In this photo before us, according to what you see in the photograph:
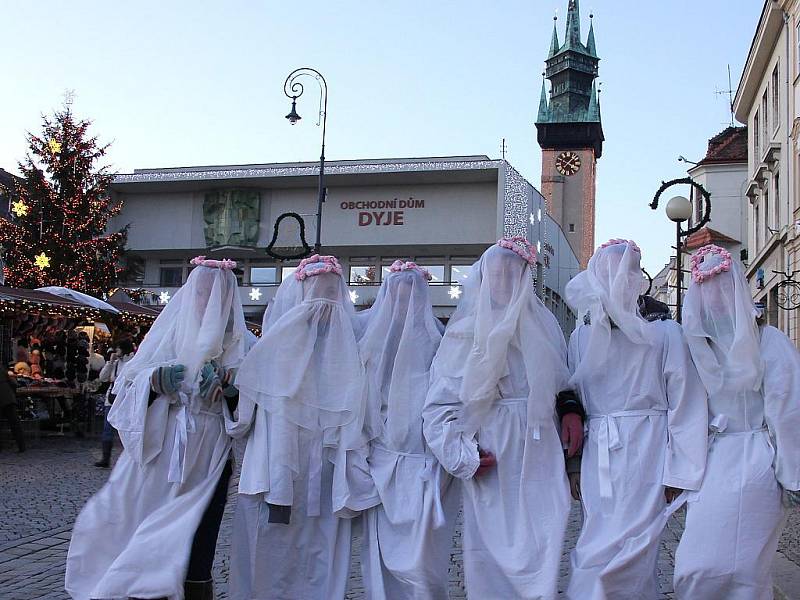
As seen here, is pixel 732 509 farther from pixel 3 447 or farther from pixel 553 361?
pixel 3 447

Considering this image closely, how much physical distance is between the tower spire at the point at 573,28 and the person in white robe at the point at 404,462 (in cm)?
9197

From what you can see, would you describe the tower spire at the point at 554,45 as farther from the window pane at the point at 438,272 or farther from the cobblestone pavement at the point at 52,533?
the cobblestone pavement at the point at 52,533

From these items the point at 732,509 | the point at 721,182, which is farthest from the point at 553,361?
the point at 721,182

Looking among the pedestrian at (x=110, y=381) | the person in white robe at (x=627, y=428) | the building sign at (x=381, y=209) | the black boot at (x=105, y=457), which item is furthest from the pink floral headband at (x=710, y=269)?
the building sign at (x=381, y=209)

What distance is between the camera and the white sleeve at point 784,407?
446cm

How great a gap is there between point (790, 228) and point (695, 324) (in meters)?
21.8

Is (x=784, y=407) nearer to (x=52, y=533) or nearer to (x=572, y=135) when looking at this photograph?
(x=52, y=533)

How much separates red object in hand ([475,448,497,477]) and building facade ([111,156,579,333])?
40.0 meters

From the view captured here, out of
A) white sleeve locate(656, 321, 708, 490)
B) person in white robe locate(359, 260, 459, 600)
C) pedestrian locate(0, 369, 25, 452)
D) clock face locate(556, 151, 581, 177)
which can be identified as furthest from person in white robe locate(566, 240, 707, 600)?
clock face locate(556, 151, 581, 177)

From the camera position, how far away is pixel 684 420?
15.6 feet

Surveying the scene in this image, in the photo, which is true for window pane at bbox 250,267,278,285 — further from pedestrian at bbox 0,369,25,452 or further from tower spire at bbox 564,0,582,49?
tower spire at bbox 564,0,582,49

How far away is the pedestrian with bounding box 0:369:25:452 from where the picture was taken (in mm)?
14242

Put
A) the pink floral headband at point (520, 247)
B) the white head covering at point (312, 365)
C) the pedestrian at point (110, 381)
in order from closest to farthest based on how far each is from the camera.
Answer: the pink floral headband at point (520, 247) → the white head covering at point (312, 365) → the pedestrian at point (110, 381)

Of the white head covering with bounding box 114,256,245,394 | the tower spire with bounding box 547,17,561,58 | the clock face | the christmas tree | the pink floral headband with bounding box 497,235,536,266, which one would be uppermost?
the tower spire with bounding box 547,17,561,58
